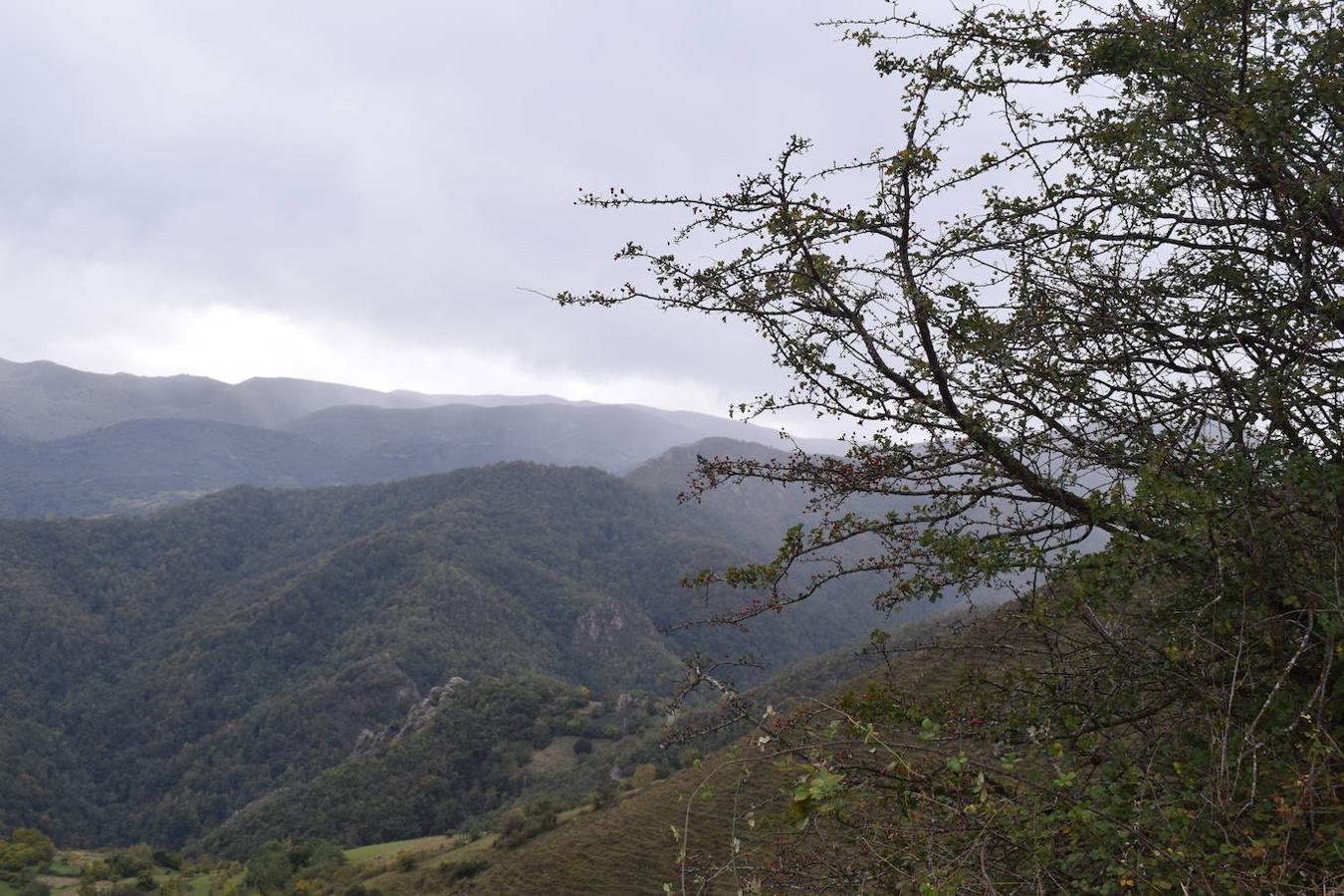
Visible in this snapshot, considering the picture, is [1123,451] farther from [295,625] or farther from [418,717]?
[295,625]

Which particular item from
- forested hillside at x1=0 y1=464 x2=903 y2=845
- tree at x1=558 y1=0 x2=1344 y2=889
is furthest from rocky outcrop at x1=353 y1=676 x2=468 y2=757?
tree at x1=558 y1=0 x2=1344 y2=889

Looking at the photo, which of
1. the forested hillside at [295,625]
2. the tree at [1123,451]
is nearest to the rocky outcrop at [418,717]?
the forested hillside at [295,625]

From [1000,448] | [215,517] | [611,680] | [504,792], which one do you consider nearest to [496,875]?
[1000,448]

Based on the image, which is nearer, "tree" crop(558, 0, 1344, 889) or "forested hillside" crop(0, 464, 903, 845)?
"tree" crop(558, 0, 1344, 889)

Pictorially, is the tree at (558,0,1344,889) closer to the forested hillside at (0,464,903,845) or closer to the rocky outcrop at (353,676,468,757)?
the rocky outcrop at (353,676,468,757)

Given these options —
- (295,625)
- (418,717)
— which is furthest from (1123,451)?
(295,625)

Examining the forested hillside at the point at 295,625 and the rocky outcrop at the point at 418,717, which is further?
the forested hillside at the point at 295,625

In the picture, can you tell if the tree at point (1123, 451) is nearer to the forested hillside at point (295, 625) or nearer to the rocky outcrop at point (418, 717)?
the rocky outcrop at point (418, 717)

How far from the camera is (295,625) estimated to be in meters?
103

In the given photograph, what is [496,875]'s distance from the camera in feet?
45.3

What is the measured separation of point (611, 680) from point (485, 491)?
5740 cm

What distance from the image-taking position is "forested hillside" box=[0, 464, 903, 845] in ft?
248

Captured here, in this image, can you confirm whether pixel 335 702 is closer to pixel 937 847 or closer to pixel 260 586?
pixel 260 586

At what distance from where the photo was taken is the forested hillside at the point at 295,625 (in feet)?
248
